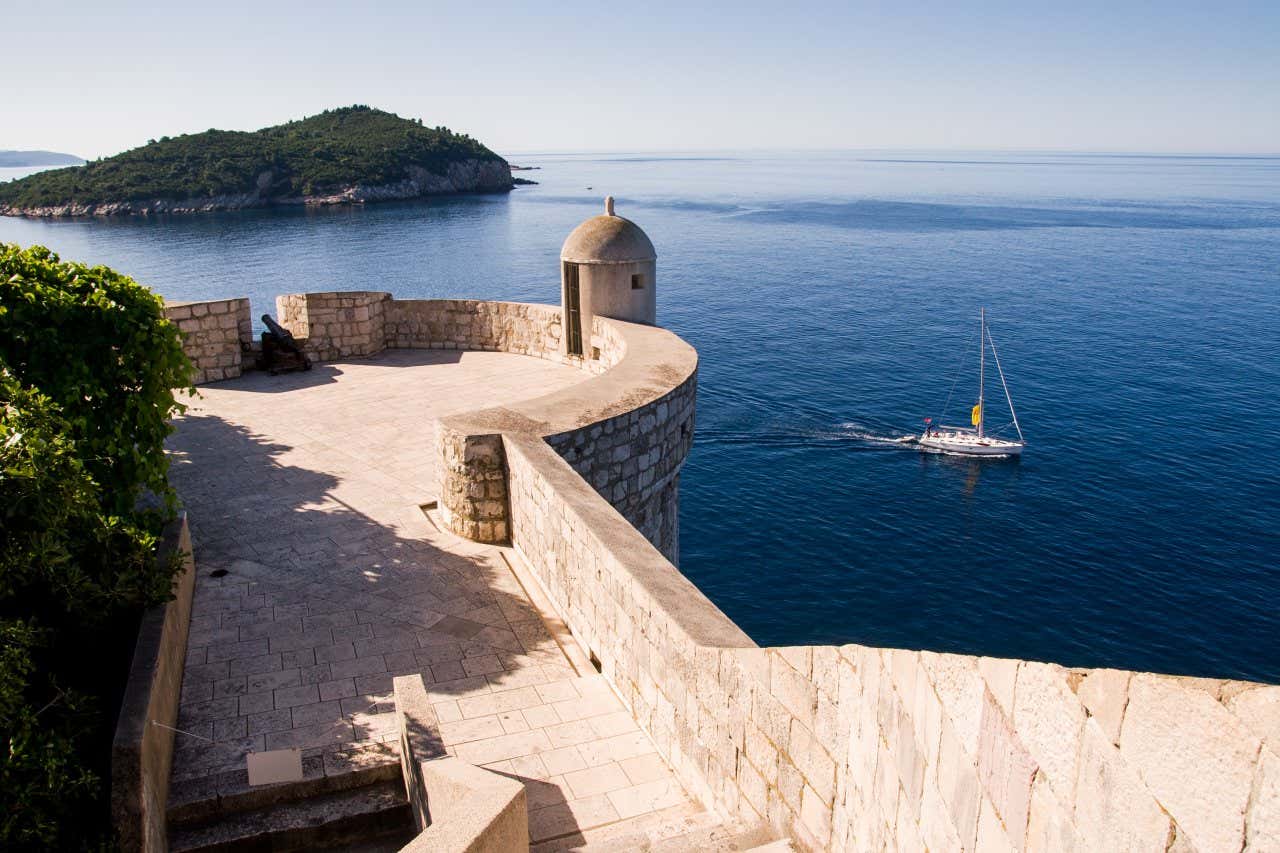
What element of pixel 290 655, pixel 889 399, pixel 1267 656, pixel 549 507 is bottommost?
pixel 1267 656

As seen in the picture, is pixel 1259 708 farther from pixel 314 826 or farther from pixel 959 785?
pixel 314 826

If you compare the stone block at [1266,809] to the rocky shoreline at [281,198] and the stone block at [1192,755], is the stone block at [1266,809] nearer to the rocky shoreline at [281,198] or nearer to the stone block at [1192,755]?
the stone block at [1192,755]

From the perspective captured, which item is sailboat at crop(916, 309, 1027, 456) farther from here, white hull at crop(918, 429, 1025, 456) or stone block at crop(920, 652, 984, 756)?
stone block at crop(920, 652, 984, 756)

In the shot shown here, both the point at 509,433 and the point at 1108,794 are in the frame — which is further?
the point at 509,433

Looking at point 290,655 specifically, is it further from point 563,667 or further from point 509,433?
point 509,433

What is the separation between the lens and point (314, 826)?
17.9ft

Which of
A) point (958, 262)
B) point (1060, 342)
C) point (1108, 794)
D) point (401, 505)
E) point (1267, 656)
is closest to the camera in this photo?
point (1108, 794)

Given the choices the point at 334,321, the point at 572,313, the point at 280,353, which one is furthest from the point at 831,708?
the point at 334,321

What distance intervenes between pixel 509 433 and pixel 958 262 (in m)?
73.0

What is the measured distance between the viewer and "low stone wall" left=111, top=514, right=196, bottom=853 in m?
4.71

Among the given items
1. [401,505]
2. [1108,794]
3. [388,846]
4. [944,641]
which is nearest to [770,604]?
[944,641]

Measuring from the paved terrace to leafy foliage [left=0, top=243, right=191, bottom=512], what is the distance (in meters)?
1.57

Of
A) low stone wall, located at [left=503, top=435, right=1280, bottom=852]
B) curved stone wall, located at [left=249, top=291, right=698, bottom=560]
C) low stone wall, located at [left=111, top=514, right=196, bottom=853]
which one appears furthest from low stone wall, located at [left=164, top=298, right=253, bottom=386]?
low stone wall, located at [left=503, top=435, right=1280, bottom=852]

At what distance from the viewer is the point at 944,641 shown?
24.4 meters
